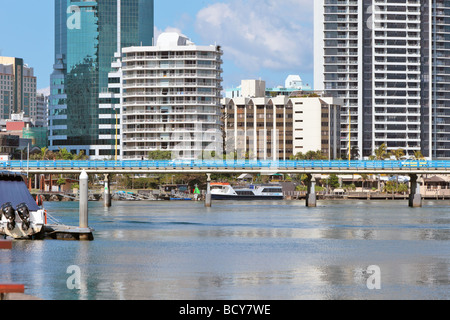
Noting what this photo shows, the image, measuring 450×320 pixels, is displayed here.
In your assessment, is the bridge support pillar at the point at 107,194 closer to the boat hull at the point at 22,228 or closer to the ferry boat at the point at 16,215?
the ferry boat at the point at 16,215

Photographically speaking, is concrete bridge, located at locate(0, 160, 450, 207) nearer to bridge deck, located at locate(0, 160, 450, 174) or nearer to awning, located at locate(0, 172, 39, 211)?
bridge deck, located at locate(0, 160, 450, 174)

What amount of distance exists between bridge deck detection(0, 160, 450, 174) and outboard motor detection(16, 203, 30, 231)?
7026 centimetres

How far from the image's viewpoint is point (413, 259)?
63.4 metres

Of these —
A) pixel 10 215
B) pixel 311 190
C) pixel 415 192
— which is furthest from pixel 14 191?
pixel 415 192

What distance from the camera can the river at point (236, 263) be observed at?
46.4 meters

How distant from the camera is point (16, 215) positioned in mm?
74688

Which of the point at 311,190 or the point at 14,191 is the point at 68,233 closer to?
the point at 14,191

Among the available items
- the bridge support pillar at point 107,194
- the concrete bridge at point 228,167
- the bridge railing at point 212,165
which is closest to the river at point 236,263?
the concrete bridge at point 228,167

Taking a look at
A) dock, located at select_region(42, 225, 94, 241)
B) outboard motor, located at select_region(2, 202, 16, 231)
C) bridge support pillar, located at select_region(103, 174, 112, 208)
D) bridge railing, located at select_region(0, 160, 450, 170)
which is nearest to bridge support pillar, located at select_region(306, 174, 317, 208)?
bridge railing, located at select_region(0, 160, 450, 170)

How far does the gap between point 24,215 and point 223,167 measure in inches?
2972
